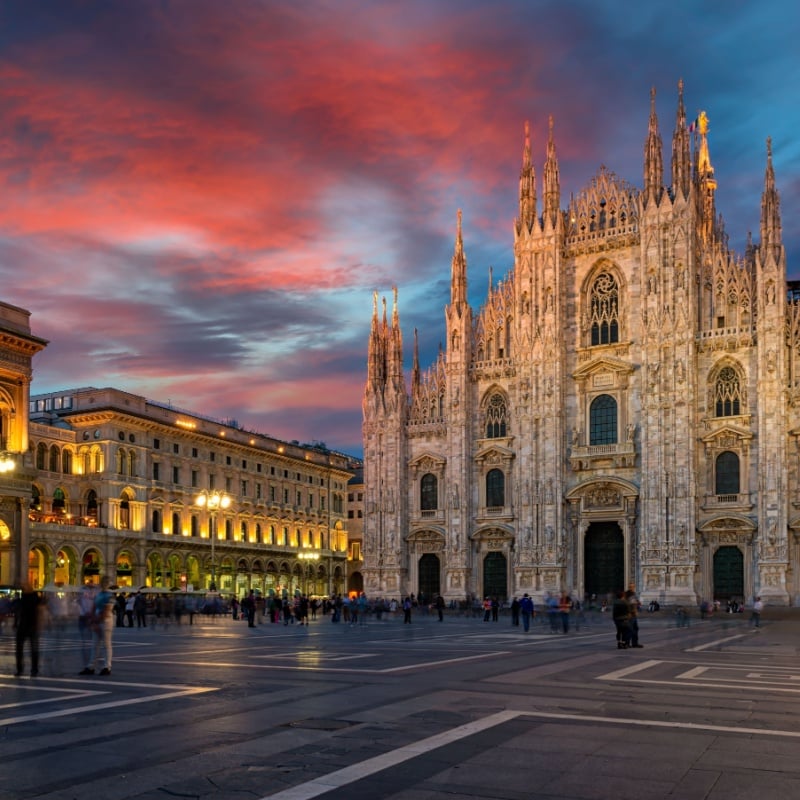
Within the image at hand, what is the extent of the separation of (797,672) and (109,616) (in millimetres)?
12938

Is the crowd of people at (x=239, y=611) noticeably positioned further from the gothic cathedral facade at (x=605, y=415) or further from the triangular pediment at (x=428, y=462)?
the triangular pediment at (x=428, y=462)

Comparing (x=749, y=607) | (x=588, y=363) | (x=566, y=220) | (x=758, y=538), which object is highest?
(x=566, y=220)

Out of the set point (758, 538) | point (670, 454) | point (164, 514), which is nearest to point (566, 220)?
point (670, 454)

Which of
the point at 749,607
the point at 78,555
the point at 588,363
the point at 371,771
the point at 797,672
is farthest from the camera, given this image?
the point at 78,555

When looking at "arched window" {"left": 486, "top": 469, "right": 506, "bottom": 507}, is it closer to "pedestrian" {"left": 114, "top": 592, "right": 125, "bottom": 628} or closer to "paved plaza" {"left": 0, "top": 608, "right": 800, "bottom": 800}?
"pedestrian" {"left": 114, "top": 592, "right": 125, "bottom": 628}

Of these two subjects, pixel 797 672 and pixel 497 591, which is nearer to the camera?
pixel 797 672

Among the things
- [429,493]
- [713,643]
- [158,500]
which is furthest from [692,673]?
[158,500]

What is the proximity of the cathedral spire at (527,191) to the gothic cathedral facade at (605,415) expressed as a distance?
0.11 meters

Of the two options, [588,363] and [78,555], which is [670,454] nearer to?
[588,363]

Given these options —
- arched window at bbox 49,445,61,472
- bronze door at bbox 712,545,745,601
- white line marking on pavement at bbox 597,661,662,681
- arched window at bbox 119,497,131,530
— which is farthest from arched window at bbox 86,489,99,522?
white line marking on pavement at bbox 597,661,662,681

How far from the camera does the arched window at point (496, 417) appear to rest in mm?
59594

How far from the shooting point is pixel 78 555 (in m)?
70.4

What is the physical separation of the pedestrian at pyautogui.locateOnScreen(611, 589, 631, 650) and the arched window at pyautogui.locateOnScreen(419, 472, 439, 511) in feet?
116

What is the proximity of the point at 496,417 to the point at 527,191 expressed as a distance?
Result: 44.3 ft
